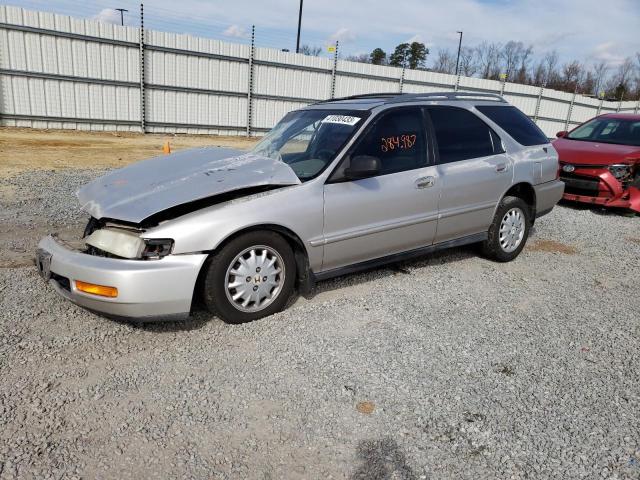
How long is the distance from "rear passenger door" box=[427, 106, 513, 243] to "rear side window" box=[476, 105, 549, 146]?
0.75 ft

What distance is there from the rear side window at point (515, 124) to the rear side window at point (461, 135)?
233mm

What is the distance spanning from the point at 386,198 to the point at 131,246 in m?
2.07

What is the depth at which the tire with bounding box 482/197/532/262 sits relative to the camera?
533 centimetres

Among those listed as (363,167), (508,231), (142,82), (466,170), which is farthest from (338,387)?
(142,82)

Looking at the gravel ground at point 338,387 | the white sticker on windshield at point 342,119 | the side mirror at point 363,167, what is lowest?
the gravel ground at point 338,387

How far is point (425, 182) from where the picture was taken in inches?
178

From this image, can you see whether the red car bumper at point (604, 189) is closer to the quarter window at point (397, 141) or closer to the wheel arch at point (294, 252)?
the quarter window at point (397, 141)

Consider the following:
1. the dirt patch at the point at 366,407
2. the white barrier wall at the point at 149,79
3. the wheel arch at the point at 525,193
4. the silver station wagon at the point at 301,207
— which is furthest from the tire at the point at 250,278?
the white barrier wall at the point at 149,79

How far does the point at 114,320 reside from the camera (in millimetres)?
3621

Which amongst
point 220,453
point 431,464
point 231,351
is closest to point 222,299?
point 231,351

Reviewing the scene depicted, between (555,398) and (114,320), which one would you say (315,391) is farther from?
(114,320)

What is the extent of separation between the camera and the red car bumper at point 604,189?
8.20 m

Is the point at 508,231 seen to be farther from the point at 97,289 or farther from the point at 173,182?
the point at 97,289

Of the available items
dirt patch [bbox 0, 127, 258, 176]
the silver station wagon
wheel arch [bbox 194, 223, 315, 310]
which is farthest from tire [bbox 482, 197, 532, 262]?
dirt patch [bbox 0, 127, 258, 176]
